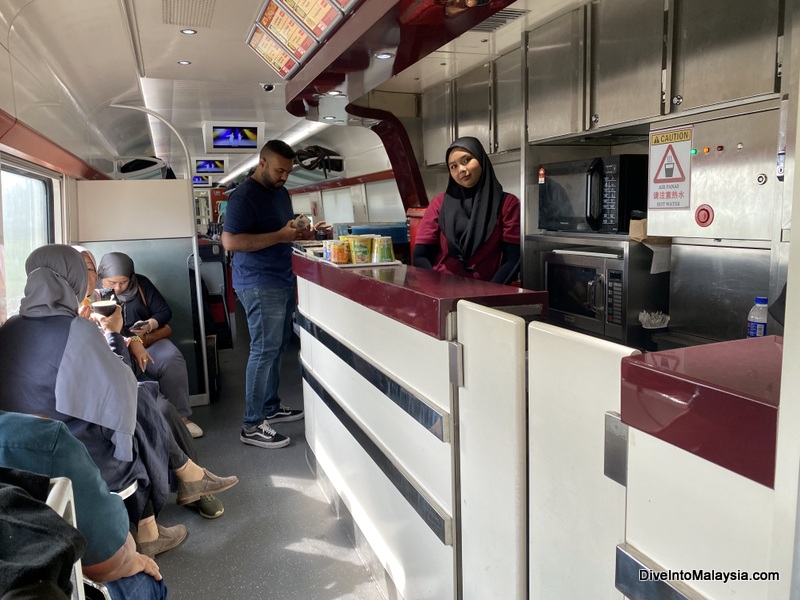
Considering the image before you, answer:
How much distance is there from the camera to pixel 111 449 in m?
2.56

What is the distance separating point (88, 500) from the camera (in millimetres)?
1791

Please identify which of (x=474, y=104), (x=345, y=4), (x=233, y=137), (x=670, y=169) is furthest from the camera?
(x=233, y=137)

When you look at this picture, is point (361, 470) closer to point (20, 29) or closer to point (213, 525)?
point (213, 525)

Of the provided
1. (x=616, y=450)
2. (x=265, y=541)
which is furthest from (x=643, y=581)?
(x=265, y=541)

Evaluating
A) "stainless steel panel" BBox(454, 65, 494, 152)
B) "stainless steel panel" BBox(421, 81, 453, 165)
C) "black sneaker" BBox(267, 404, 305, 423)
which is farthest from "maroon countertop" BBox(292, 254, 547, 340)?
"stainless steel panel" BBox(421, 81, 453, 165)

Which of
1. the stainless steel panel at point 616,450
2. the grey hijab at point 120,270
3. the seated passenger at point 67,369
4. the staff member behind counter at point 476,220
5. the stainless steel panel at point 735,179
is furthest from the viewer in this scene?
the grey hijab at point 120,270

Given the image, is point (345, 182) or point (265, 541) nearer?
point (265, 541)

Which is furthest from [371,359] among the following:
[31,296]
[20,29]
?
[20,29]

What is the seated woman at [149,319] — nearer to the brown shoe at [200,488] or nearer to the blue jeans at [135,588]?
the brown shoe at [200,488]

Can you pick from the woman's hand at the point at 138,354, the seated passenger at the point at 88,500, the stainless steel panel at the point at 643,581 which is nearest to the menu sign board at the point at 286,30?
the woman's hand at the point at 138,354

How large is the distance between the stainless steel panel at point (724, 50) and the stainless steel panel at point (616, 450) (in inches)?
Result: 88.5

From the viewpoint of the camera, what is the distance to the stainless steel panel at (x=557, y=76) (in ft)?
12.5

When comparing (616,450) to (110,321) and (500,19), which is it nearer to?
(110,321)

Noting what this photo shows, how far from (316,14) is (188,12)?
1.52 m
